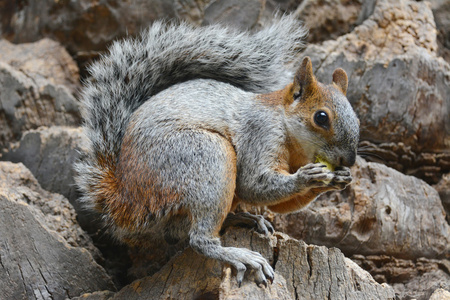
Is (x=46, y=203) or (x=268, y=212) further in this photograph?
(x=268, y=212)

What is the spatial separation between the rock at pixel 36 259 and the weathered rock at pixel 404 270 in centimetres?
130

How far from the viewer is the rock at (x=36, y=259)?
210 cm

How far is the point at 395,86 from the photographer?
2953 millimetres

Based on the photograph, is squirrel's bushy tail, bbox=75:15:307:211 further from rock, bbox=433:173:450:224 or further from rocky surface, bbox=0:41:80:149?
rock, bbox=433:173:450:224

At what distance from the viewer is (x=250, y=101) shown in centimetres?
223

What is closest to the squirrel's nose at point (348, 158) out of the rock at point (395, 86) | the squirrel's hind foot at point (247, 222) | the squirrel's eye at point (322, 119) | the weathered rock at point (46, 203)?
the squirrel's eye at point (322, 119)

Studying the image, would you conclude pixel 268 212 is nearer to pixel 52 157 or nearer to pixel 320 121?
pixel 320 121

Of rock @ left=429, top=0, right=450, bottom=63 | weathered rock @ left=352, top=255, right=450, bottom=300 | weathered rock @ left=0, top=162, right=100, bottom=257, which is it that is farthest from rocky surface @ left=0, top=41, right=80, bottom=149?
rock @ left=429, top=0, right=450, bottom=63

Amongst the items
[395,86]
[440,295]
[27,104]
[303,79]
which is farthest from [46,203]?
[395,86]

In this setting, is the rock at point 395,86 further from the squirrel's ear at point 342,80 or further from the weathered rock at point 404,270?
the squirrel's ear at point 342,80

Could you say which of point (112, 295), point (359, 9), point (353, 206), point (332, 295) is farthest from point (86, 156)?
point (359, 9)

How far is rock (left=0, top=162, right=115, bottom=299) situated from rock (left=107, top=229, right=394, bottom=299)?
0.27m

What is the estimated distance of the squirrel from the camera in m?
1.90

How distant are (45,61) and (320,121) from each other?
1.94 m
